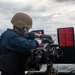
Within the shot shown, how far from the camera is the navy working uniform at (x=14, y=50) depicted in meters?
4.43

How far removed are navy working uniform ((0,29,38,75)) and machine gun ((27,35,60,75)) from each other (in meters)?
A: 0.12

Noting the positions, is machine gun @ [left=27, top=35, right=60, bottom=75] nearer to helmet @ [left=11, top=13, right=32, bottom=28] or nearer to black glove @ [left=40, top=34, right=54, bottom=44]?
black glove @ [left=40, top=34, right=54, bottom=44]

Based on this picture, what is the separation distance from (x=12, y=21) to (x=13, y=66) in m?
0.63

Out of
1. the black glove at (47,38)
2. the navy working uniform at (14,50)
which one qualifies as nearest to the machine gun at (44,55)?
the black glove at (47,38)

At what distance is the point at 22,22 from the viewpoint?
14.7ft

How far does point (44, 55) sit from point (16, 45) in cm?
51

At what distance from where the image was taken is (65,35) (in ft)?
19.6

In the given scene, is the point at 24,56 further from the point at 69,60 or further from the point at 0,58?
the point at 69,60

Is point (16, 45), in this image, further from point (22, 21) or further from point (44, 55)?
point (44, 55)

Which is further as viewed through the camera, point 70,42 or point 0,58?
point 70,42

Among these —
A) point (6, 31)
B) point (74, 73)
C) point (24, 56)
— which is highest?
point (6, 31)

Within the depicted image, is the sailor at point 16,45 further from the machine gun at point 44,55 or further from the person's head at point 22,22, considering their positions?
the machine gun at point 44,55

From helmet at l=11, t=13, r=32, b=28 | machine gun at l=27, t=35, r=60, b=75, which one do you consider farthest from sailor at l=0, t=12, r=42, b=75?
machine gun at l=27, t=35, r=60, b=75

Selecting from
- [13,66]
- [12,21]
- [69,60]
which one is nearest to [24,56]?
[13,66]
